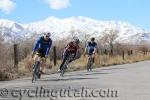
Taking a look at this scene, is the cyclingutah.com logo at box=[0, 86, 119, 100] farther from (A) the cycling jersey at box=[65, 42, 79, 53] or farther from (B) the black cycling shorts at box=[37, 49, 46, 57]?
(A) the cycling jersey at box=[65, 42, 79, 53]

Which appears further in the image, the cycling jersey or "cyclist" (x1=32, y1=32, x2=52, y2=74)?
the cycling jersey

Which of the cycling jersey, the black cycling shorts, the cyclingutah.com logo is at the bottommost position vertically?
the cyclingutah.com logo

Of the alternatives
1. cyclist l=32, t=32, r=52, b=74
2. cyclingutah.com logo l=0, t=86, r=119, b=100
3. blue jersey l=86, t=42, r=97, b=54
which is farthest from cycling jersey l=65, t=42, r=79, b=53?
cyclingutah.com logo l=0, t=86, r=119, b=100

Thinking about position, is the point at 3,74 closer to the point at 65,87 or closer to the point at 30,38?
the point at 65,87

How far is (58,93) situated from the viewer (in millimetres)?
14680

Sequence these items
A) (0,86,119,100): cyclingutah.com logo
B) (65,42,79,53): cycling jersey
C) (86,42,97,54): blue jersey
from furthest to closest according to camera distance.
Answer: (86,42,97,54): blue jersey, (65,42,79,53): cycling jersey, (0,86,119,100): cyclingutah.com logo

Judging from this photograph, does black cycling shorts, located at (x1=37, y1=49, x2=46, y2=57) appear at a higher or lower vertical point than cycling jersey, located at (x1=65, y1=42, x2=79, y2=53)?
lower

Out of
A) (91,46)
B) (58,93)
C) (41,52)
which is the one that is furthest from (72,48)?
(58,93)

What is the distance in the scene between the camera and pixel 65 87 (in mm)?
16656

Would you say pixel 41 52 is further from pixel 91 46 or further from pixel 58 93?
pixel 91 46

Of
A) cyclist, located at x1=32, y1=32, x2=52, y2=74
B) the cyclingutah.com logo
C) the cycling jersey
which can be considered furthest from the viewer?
the cycling jersey

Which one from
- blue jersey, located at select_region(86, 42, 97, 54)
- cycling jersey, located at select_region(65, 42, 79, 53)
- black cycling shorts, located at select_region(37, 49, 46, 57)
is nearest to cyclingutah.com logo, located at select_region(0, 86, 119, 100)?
black cycling shorts, located at select_region(37, 49, 46, 57)

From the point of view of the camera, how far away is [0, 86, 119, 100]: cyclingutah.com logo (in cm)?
1403

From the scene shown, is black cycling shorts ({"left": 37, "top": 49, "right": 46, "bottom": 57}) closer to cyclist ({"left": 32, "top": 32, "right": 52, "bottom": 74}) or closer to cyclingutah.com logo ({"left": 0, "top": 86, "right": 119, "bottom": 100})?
cyclist ({"left": 32, "top": 32, "right": 52, "bottom": 74})
